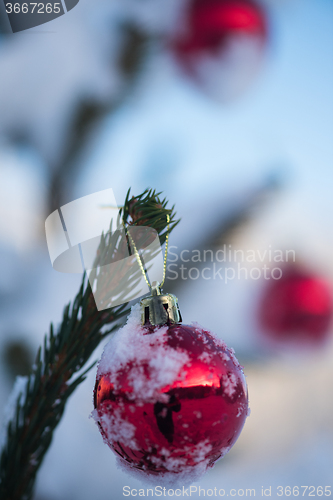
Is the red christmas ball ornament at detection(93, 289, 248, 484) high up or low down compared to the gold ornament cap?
down

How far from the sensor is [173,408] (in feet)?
1.26

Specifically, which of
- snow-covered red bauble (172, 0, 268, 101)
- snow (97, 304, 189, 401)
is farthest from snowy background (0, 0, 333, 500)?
snow (97, 304, 189, 401)

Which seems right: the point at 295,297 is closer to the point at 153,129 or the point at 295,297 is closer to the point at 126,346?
the point at 153,129

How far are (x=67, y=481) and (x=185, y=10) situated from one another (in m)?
1.51

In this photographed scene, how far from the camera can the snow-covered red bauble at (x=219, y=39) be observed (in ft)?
3.16

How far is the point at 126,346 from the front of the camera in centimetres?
42

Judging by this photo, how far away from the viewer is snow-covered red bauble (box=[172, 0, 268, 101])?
37.9 inches

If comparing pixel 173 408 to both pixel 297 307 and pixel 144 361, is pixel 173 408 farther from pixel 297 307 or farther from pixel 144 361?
pixel 297 307

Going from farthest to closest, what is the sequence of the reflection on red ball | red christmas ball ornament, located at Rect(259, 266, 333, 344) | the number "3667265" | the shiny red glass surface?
red christmas ball ornament, located at Rect(259, 266, 333, 344), the shiny red glass surface, the number "3667265", the reflection on red ball

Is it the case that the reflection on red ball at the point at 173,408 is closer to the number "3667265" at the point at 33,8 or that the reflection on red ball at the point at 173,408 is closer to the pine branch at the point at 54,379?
the pine branch at the point at 54,379

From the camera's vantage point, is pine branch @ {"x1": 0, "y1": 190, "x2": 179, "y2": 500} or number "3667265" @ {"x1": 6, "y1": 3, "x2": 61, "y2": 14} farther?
number "3667265" @ {"x1": 6, "y1": 3, "x2": 61, "y2": 14}

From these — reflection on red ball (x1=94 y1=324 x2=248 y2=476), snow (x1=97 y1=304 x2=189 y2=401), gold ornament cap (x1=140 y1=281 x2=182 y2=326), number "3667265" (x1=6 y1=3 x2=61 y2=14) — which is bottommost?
reflection on red ball (x1=94 y1=324 x2=248 y2=476)

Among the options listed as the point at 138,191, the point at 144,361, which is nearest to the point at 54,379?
the point at 144,361

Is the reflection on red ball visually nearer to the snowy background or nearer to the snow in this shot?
the snow
